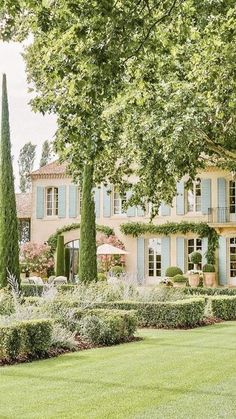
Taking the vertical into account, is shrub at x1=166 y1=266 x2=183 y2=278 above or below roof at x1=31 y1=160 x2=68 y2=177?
below

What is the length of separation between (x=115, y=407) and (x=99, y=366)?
8.33 ft

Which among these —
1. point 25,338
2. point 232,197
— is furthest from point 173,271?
point 25,338

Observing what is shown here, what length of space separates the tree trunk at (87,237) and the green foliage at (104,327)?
31.0ft

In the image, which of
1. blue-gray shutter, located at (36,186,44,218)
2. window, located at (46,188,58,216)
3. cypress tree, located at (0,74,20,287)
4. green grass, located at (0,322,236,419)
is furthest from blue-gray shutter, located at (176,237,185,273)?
green grass, located at (0,322,236,419)

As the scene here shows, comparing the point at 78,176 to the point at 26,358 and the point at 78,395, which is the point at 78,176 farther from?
the point at 78,395

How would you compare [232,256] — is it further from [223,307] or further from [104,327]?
[104,327]

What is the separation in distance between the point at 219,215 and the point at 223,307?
14.0 metres

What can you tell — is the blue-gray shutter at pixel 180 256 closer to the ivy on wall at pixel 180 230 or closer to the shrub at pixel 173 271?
the ivy on wall at pixel 180 230

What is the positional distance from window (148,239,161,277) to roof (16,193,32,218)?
7.28m

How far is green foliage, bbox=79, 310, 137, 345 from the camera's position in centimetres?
1200

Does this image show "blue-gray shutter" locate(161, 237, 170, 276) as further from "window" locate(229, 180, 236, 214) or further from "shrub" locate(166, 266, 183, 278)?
"window" locate(229, 180, 236, 214)

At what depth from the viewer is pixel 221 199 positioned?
31.8 meters

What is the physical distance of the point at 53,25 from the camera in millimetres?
7066

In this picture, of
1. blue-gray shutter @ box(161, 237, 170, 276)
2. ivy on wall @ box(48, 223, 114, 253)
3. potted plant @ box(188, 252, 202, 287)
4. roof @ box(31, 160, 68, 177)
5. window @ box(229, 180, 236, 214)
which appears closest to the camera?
potted plant @ box(188, 252, 202, 287)
